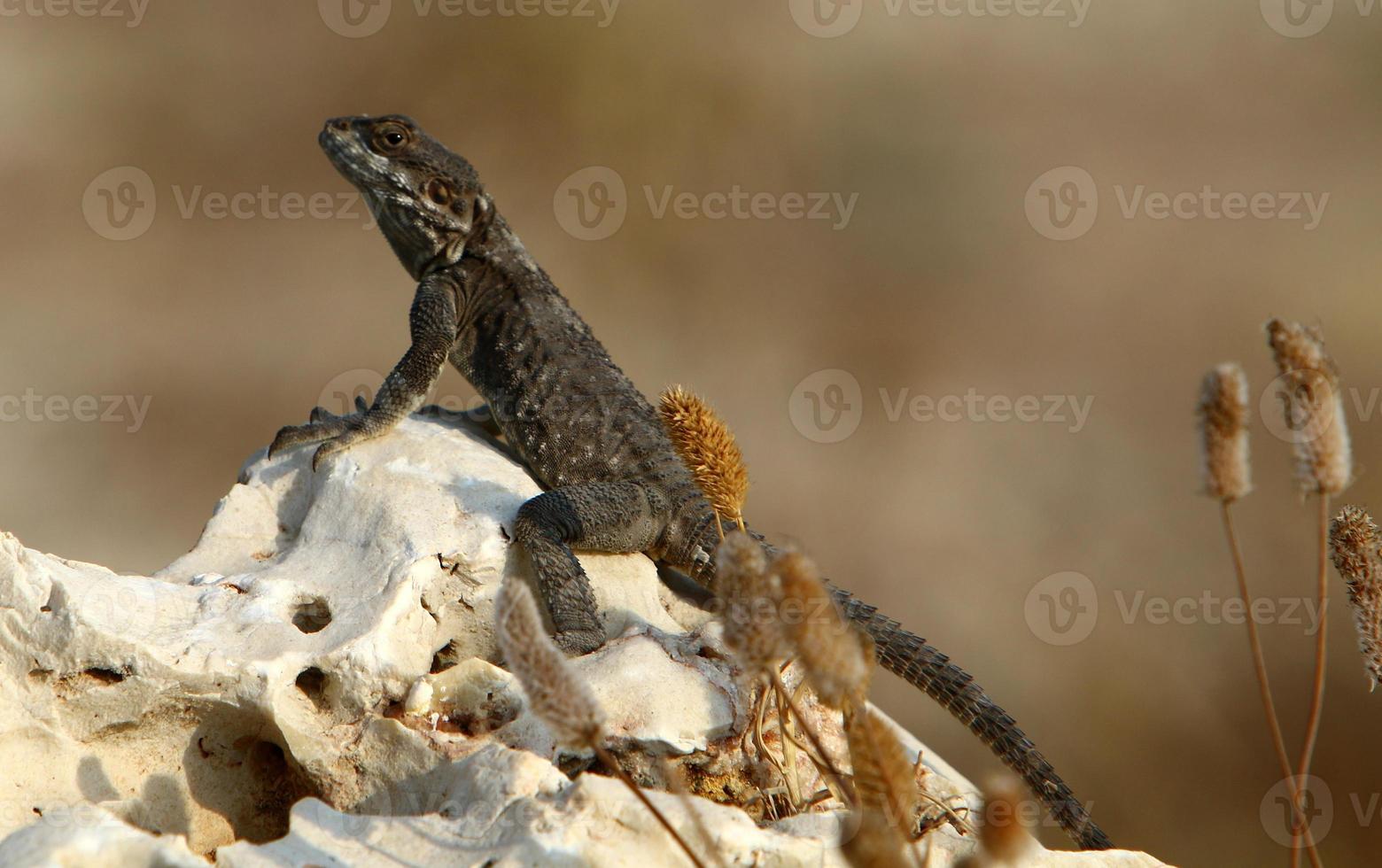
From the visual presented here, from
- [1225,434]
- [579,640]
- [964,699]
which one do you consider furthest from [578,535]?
[1225,434]

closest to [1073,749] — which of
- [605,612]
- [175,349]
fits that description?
[605,612]

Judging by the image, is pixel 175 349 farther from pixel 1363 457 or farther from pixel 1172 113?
pixel 1363 457

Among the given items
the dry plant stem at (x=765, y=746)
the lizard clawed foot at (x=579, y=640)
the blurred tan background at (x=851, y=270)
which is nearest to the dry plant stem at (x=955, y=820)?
the dry plant stem at (x=765, y=746)

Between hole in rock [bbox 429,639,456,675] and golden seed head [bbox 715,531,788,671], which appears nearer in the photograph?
golden seed head [bbox 715,531,788,671]

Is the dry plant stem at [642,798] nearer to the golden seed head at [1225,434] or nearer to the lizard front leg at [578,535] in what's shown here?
the golden seed head at [1225,434]

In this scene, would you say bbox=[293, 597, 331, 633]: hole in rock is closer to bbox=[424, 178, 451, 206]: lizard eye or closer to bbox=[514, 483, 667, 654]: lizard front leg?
bbox=[514, 483, 667, 654]: lizard front leg

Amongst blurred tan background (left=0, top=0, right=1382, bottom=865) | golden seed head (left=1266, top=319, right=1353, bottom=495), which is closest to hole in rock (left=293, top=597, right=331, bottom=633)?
golden seed head (left=1266, top=319, right=1353, bottom=495)

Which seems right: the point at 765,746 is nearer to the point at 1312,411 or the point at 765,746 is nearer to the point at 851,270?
the point at 1312,411
